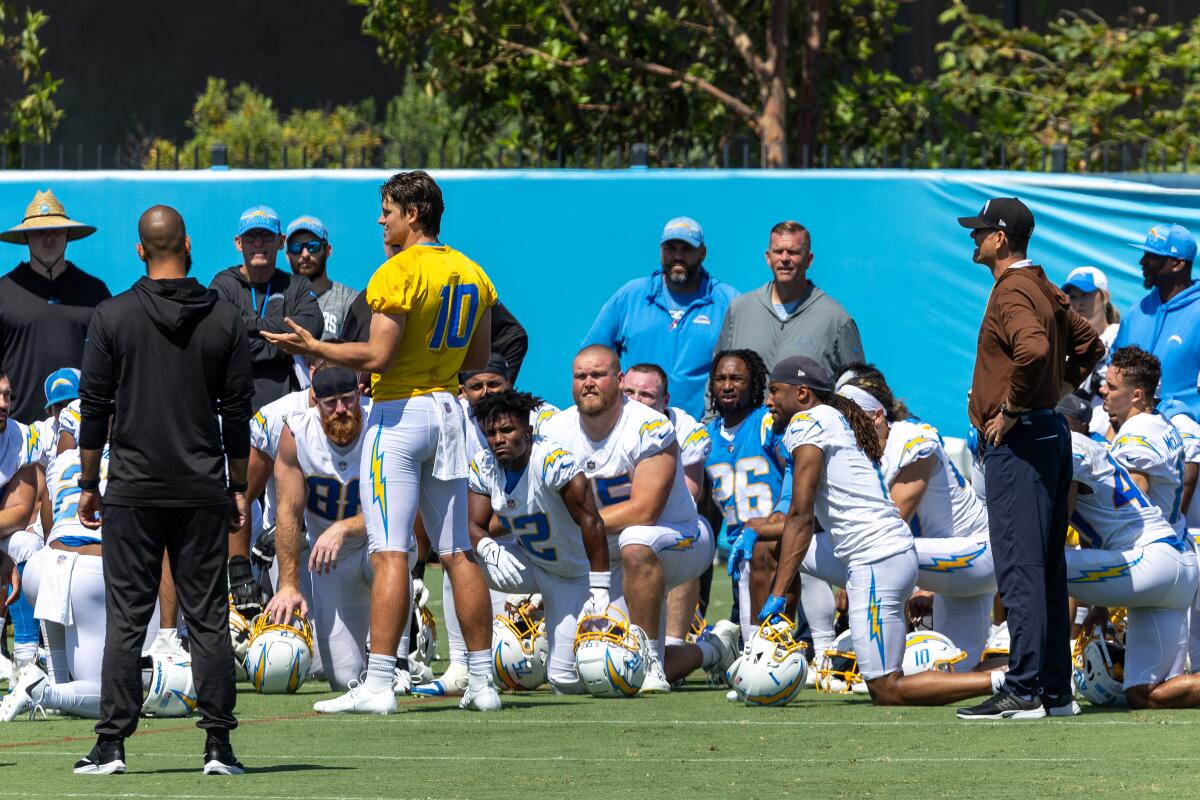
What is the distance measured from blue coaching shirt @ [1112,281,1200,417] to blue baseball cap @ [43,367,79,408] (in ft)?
17.6

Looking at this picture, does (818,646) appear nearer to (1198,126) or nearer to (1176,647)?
(1176,647)

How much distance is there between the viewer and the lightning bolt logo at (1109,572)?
8617 millimetres

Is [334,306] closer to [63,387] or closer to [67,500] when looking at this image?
[63,387]

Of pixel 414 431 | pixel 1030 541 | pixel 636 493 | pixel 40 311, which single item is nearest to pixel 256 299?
pixel 40 311

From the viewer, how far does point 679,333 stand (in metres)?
11.9

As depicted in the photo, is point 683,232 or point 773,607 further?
point 683,232

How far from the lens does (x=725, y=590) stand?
1445cm

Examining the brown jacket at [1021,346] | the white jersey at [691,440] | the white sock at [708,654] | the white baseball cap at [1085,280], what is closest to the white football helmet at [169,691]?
the white sock at [708,654]

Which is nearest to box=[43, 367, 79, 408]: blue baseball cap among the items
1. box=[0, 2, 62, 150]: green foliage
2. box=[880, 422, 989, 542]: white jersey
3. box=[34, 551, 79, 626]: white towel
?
box=[34, 551, 79, 626]: white towel

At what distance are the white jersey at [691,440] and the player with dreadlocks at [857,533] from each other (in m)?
1.34

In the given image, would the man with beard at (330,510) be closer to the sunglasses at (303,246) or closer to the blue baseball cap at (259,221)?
the blue baseball cap at (259,221)

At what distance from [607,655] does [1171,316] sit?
3959 mm

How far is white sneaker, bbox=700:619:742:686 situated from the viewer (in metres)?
10.2

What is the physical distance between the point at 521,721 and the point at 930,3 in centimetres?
1425
